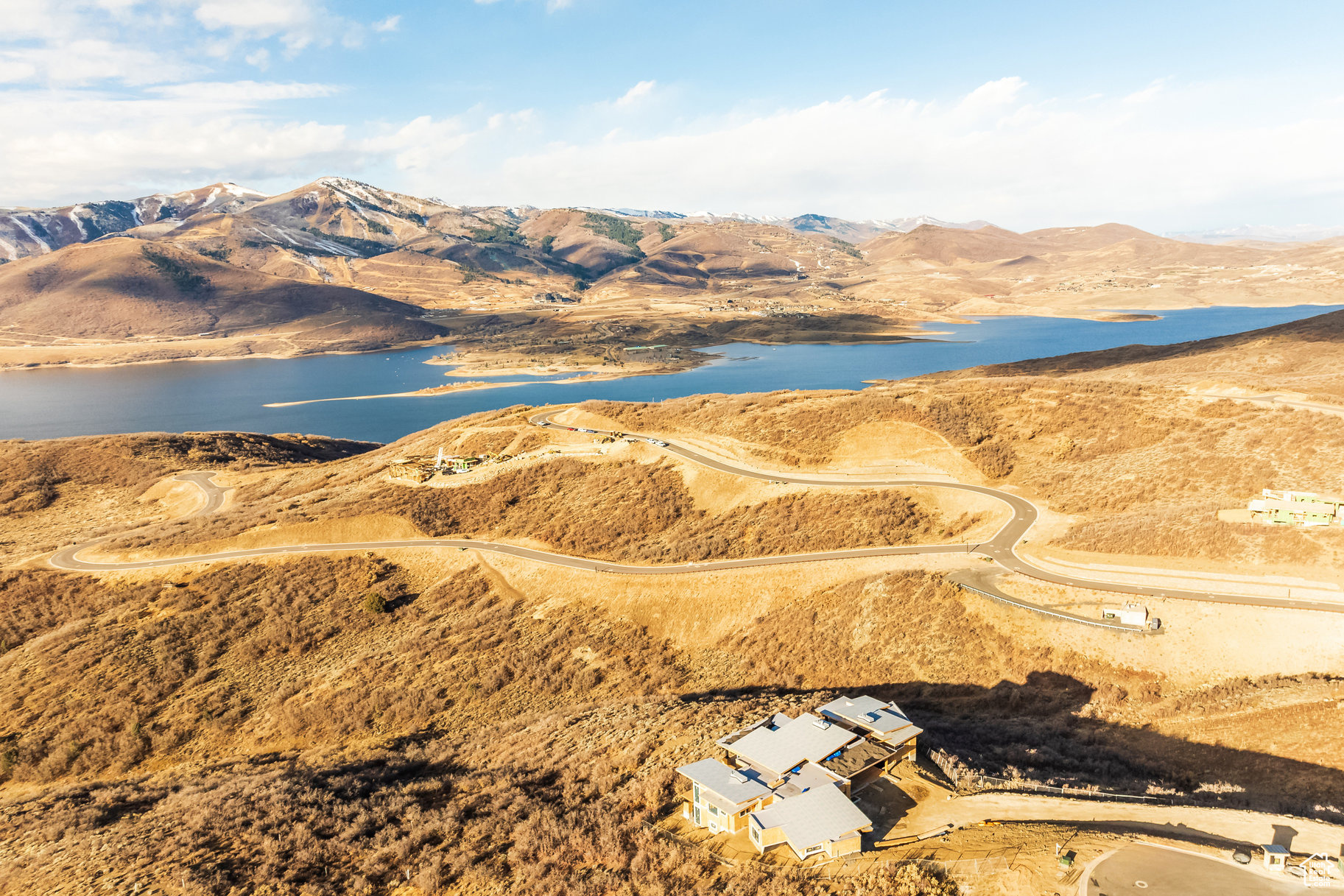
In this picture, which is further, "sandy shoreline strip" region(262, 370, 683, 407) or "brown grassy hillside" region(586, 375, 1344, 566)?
"sandy shoreline strip" region(262, 370, 683, 407)

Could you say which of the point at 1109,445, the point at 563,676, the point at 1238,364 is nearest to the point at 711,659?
the point at 563,676

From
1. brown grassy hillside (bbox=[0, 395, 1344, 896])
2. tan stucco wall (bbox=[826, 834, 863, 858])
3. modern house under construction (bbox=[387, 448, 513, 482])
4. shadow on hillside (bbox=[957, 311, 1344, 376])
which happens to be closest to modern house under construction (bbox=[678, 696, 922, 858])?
tan stucco wall (bbox=[826, 834, 863, 858])

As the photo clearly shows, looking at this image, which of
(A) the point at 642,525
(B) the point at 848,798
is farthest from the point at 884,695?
(A) the point at 642,525

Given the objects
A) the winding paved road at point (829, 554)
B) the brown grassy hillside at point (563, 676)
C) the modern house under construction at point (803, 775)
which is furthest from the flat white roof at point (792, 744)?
the winding paved road at point (829, 554)

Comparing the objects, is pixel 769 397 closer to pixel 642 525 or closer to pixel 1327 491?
pixel 642 525

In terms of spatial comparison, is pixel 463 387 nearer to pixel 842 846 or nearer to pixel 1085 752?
pixel 1085 752

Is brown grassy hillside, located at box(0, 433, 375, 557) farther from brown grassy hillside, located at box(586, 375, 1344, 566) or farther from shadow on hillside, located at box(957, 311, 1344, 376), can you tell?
shadow on hillside, located at box(957, 311, 1344, 376)

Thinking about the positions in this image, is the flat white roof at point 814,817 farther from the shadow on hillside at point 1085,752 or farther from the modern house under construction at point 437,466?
the modern house under construction at point 437,466
